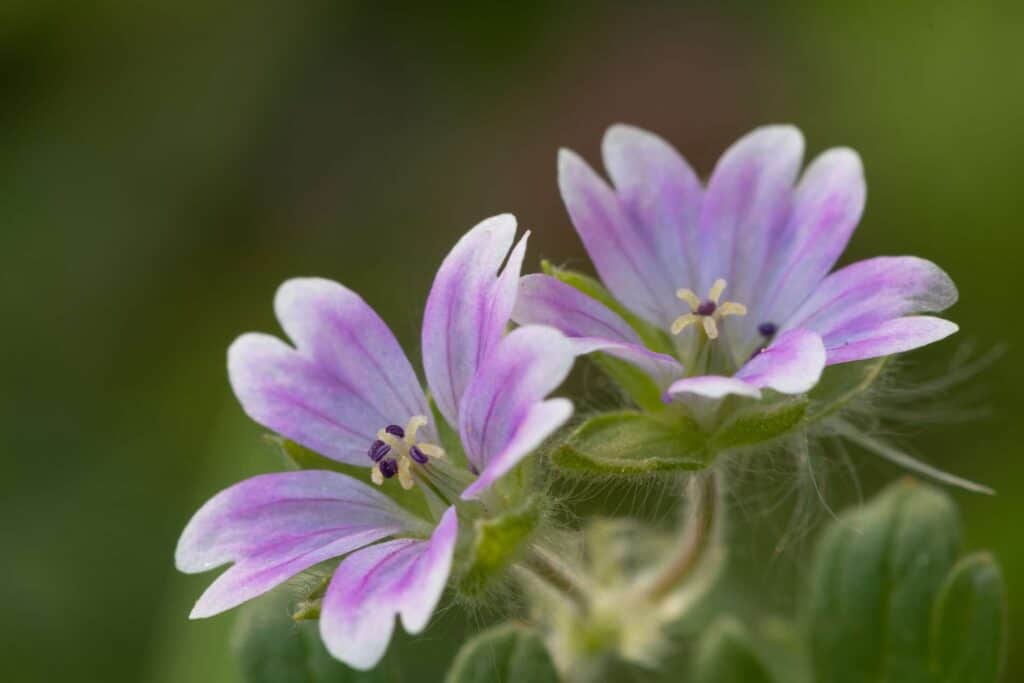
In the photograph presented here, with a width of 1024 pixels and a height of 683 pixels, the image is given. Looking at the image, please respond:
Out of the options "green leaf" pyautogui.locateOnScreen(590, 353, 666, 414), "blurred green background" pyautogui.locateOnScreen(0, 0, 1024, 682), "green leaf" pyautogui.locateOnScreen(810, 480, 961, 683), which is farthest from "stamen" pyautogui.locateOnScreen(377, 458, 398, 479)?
"blurred green background" pyautogui.locateOnScreen(0, 0, 1024, 682)

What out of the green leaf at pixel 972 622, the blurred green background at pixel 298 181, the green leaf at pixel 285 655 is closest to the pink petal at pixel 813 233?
the green leaf at pixel 972 622

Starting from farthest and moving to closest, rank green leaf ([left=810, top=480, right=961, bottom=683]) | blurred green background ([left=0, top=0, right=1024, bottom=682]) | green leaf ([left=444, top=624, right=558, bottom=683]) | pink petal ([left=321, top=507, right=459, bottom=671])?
1. blurred green background ([left=0, top=0, right=1024, bottom=682])
2. green leaf ([left=810, top=480, right=961, bottom=683])
3. green leaf ([left=444, top=624, right=558, bottom=683])
4. pink petal ([left=321, top=507, right=459, bottom=671])

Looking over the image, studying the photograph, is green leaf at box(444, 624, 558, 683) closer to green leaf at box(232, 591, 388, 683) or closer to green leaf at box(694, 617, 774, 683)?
green leaf at box(232, 591, 388, 683)

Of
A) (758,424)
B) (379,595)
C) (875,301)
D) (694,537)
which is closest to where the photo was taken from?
(379,595)

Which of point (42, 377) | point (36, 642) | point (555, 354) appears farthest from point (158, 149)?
point (555, 354)

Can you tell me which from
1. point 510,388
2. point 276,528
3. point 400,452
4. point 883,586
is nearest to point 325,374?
point 400,452

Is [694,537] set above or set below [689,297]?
below

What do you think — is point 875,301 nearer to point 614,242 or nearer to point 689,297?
point 689,297
